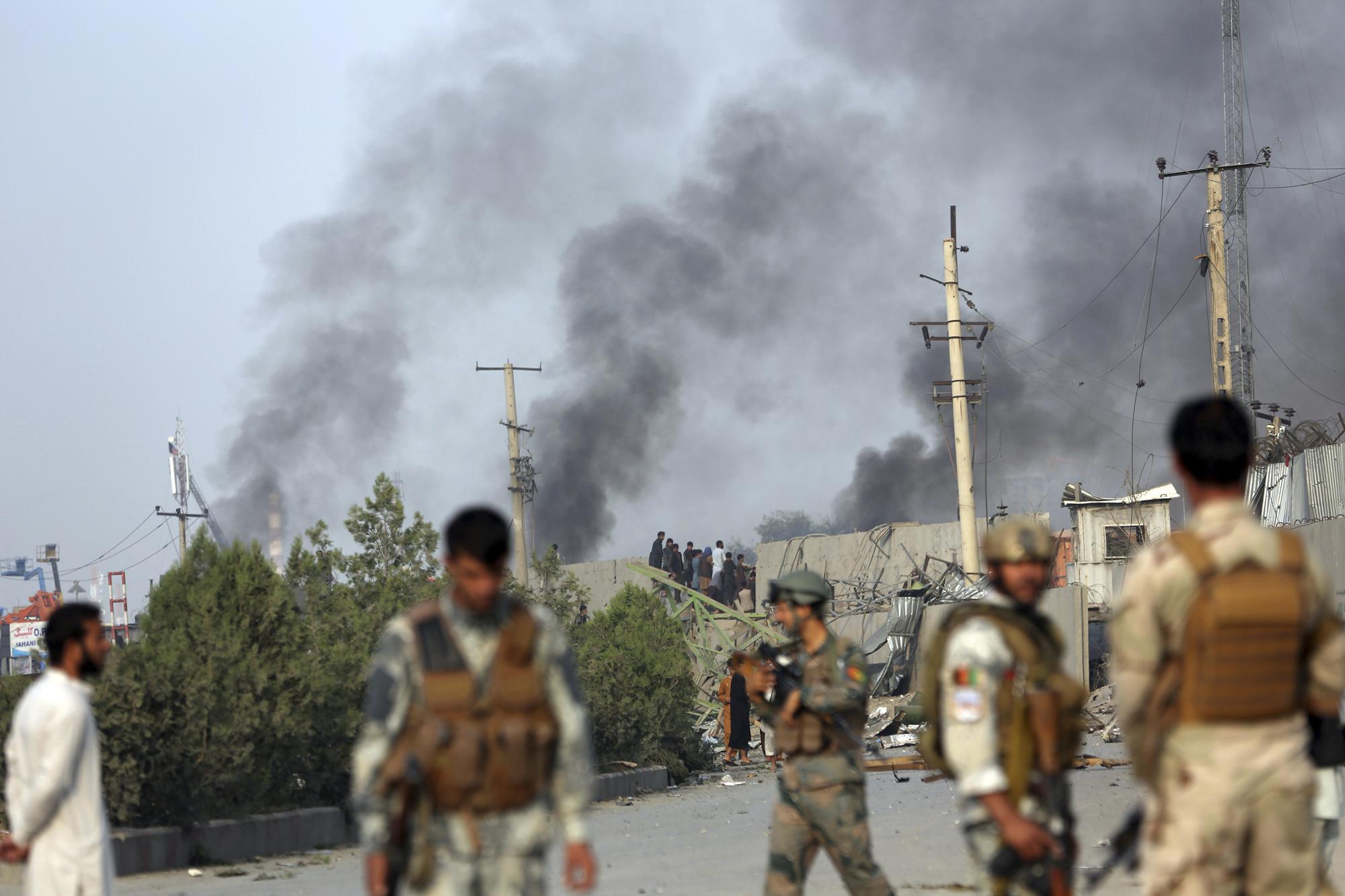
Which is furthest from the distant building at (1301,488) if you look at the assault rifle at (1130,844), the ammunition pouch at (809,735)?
the assault rifle at (1130,844)

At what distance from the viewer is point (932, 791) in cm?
1683

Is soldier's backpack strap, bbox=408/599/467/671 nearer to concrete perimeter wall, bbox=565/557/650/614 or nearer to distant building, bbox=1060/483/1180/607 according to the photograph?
distant building, bbox=1060/483/1180/607

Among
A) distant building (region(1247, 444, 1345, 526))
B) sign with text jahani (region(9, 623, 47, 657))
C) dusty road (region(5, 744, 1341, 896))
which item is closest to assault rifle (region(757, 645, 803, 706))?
dusty road (region(5, 744, 1341, 896))

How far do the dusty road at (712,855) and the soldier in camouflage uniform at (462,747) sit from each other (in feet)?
12.6

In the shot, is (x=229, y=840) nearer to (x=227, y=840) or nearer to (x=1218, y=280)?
(x=227, y=840)

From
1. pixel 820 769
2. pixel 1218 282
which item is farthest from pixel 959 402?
pixel 820 769

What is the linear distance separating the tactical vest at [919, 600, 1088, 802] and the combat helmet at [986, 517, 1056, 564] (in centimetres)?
14

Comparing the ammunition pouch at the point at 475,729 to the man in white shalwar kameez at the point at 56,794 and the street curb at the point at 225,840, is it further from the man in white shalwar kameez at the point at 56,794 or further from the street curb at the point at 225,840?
the street curb at the point at 225,840

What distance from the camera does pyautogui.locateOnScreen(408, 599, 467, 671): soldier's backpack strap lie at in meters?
3.71

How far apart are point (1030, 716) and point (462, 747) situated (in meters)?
1.46

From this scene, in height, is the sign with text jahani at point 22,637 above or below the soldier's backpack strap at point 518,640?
below

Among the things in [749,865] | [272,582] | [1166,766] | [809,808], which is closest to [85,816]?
[809,808]

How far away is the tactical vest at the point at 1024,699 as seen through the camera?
411 cm

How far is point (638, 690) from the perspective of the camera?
19062mm
